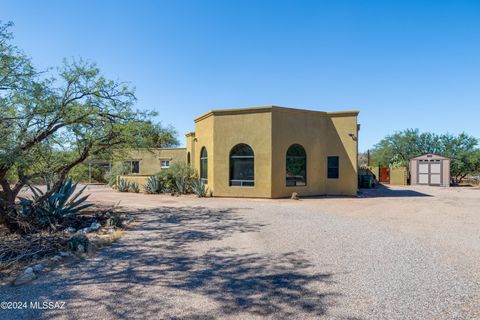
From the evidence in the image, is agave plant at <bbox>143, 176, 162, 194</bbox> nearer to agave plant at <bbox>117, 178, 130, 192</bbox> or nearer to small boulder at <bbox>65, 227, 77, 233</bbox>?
agave plant at <bbox>117, 178, 130, 192</bbox>

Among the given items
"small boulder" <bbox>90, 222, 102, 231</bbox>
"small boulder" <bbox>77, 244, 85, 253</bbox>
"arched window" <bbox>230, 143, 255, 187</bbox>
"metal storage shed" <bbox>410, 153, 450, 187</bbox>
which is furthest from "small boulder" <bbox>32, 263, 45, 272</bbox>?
"metal storage shed" <bbox>410, 153, 450, 187</bbox>

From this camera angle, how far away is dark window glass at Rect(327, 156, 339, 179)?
628 inches

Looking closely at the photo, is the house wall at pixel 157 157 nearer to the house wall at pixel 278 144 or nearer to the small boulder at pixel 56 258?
the house wall at pixel 278 144

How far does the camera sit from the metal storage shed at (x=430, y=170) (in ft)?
78.7

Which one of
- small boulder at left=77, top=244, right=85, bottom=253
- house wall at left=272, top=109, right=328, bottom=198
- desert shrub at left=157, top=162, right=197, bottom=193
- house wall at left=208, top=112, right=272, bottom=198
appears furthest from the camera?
desert shrub at left=157, top=162, right=197, bottom=193

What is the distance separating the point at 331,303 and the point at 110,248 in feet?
14.8

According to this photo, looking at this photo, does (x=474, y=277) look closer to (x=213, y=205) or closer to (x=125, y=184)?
(x=213, y=205)

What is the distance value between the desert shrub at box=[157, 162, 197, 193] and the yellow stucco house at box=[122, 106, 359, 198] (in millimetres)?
910

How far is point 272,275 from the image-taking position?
4.31m

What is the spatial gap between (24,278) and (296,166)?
1275 cm

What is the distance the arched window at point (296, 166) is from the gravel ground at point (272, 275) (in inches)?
276

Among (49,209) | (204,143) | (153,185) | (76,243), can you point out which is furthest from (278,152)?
(76,243)

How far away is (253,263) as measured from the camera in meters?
4.84

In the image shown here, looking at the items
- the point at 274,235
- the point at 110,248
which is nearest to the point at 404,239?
the point at 274,235
